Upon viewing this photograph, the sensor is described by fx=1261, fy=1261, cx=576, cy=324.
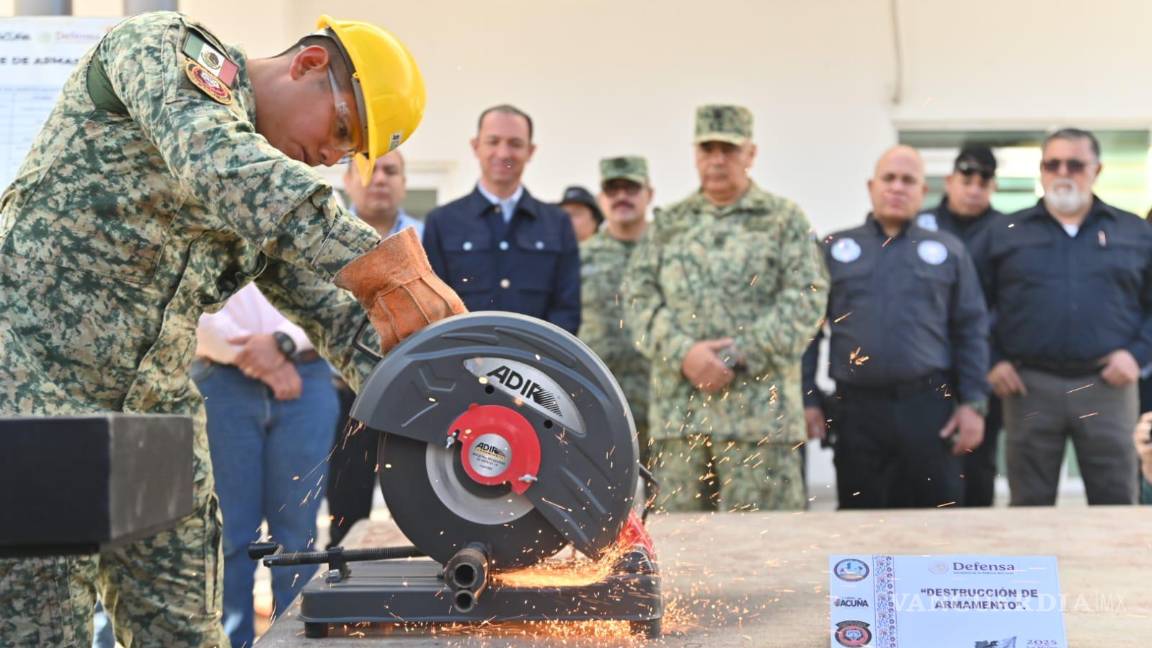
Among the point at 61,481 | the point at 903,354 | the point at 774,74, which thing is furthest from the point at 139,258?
the point at 774,74

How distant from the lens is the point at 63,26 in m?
3.48

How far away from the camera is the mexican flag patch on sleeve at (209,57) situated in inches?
86.9

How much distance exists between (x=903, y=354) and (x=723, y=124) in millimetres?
1220

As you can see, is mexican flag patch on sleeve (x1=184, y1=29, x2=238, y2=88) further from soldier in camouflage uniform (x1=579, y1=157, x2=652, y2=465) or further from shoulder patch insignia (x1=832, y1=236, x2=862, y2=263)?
shoulder patch insignia (x1=832, y1=236, x2=862, y2=263)

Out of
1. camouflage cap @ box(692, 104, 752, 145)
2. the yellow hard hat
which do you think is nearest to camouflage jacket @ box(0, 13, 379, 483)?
the yellow hard hat

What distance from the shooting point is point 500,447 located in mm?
2277

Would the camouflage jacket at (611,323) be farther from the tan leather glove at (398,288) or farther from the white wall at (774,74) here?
the tan leather glove at (398,288)

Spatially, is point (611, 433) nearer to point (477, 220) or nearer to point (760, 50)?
point (477, 220)

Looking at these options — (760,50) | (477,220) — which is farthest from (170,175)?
(760,50)

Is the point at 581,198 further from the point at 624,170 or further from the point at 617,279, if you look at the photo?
the point at 617,279

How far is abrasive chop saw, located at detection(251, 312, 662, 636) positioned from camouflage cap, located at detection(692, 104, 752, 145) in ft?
10.2

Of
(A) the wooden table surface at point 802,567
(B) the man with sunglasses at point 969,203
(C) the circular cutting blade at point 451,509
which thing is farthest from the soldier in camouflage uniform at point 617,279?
(C) the circular cutting blade at point 451,509

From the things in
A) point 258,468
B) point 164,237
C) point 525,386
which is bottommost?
point 258,468

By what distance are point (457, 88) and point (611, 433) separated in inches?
235
